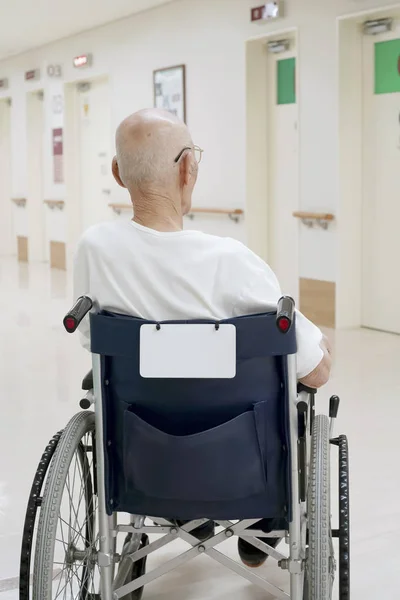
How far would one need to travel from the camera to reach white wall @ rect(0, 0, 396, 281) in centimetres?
727

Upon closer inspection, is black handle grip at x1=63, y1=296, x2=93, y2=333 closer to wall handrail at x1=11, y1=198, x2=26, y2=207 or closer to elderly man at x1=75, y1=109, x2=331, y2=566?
elderly man at x1=75, y1=109, x2=331, y2=566

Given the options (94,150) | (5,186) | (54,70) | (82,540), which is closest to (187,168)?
(82,540)

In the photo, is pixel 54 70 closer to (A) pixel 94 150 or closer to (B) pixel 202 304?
(A) pixel 94 150

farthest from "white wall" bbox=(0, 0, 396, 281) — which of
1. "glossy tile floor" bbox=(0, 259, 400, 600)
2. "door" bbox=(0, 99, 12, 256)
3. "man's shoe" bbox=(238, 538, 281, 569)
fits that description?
"man's shoe" bbox=(238, 538, 281, 569)

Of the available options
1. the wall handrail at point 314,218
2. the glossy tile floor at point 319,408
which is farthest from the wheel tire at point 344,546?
the wall handrail at point 314,218

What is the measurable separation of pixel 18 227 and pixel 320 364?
12.7 meters

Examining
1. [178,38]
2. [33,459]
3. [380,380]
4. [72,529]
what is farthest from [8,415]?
[178,38]

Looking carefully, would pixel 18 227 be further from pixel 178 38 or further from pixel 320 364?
pixel 320 364

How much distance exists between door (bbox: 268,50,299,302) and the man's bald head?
5.94 metres

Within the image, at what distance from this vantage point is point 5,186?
15258 mm

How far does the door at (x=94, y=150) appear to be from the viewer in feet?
38.3

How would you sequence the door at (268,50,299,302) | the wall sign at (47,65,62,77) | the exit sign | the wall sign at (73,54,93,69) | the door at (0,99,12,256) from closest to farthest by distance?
1. the exit sign
2. the door at (268,50,299,302)
3. the wall sign at (73,54,93,69)
4. the wall sign at (47,65,62,77)
5. the door at (0,99,12,256)

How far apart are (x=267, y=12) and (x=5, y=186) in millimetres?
8385

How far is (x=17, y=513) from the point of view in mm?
3254
